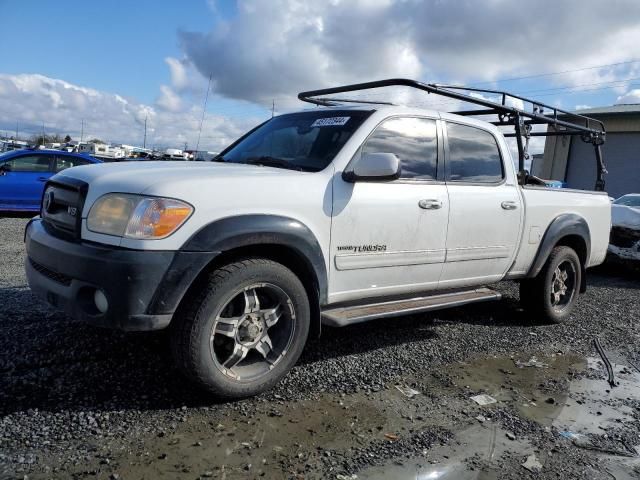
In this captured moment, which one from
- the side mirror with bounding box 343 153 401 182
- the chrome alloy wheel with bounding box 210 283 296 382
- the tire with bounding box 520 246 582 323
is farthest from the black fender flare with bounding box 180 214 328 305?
the tire with bounding box 520 246 582 323

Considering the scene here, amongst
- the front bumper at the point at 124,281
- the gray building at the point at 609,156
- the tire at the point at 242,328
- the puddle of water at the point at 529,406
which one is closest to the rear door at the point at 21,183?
the front bumper at the point at 124,281

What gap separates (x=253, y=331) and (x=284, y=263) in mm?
488

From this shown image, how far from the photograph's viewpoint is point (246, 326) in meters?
3.27

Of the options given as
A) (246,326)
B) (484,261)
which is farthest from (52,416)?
(484,261)

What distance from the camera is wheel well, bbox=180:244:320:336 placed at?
124 inches

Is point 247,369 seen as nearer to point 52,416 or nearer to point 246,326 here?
point 246,326

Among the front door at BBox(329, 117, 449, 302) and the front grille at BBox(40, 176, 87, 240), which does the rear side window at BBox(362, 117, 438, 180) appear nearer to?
the front door at BBox(329, 117, 449, 302)

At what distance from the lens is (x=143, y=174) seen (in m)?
3.19

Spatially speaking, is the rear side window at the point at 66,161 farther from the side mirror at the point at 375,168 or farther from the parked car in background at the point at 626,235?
the parked car in background at the point at 626,235

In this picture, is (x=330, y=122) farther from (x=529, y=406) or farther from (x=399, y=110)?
(x=529, y=406)

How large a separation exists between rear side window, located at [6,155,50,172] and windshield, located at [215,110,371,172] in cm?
892

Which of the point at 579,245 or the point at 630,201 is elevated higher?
A: the point at 630,201

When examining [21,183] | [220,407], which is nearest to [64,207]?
[220,407]

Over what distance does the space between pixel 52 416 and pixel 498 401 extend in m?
2.76
